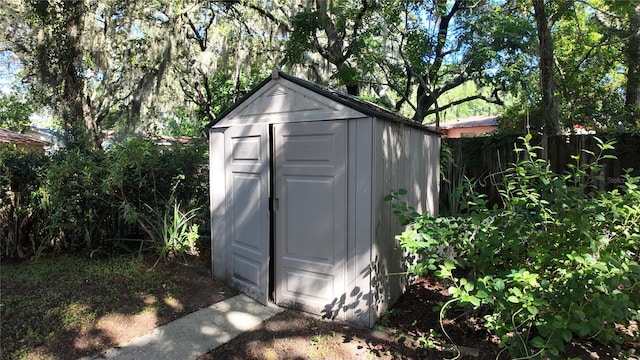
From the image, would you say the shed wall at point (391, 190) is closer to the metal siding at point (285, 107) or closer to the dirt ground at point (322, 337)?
the dirt ground at point (322, 337)

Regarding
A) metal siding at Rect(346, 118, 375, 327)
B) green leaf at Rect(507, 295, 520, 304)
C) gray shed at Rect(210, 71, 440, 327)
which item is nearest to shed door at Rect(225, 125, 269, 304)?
gray shed at Rect(210, 71, 440, 327)

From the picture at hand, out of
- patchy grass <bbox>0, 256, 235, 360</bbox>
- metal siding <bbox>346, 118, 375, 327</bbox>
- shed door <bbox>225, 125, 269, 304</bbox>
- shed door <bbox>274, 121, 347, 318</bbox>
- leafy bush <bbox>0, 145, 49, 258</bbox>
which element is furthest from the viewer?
leafy bush <bbox>0, 145, 49, 258</bbox>

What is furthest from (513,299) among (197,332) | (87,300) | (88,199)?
(88,199)

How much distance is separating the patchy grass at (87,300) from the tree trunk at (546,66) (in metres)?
5.63

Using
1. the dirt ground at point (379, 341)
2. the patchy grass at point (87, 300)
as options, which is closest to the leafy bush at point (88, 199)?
the patchy grass at point (87, 300)

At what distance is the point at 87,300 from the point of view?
3.26m

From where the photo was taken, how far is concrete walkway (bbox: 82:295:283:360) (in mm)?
2541

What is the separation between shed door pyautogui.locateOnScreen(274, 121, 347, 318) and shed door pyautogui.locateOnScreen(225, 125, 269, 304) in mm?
128

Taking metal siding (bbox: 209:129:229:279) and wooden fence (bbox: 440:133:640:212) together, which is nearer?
metal siding (bbox: 209:129:229:279)

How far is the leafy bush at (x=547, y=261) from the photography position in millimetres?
1867

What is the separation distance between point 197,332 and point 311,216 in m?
1.30

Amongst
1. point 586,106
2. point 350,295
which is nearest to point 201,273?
point 350,295

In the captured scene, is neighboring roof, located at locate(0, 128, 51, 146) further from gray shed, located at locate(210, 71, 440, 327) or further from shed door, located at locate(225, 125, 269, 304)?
gray shed, located at locate(210, 71, 440, 327)

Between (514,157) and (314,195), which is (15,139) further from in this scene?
(514,157)
